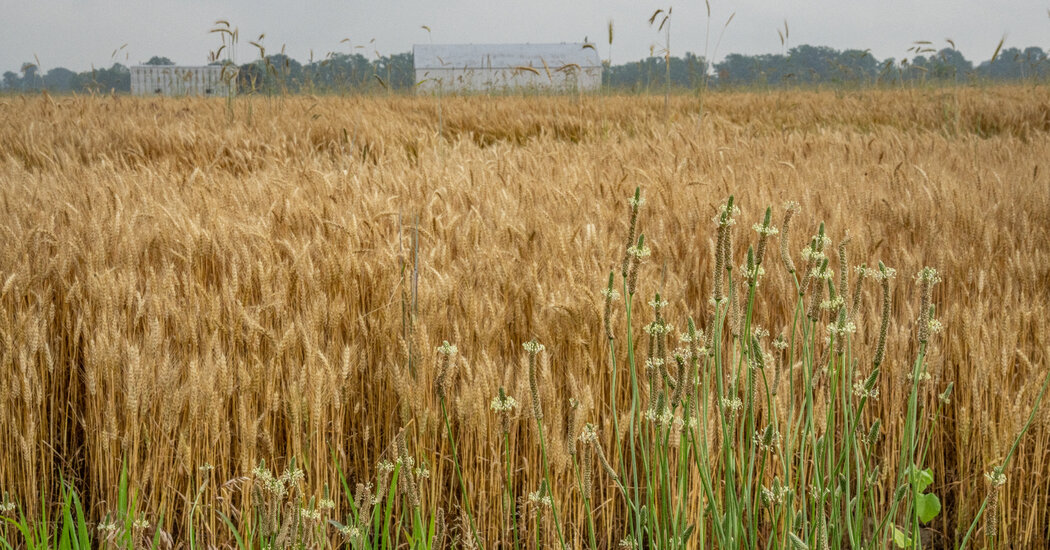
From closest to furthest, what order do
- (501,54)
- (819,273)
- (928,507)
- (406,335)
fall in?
(819,273)
(928,507)
(406,335)
(501,54)

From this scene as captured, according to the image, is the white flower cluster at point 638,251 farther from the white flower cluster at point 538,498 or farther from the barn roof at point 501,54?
the barn roof at point 501,54

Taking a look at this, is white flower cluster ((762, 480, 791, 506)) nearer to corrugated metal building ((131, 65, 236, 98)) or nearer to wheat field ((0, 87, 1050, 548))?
wheat field ((0, 87, 1050, 548))

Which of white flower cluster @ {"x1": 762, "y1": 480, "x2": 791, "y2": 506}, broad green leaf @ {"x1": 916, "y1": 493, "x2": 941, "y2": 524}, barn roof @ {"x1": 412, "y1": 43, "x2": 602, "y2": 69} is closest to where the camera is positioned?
white flower cluster @ {"x1": 762, "y1": 480, "x2": 791, "y2": 506}

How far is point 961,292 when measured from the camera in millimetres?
2092

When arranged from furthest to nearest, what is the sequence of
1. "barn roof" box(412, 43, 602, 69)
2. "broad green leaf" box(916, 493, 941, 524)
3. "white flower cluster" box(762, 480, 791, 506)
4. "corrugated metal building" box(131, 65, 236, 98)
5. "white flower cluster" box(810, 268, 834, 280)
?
"barn roof" box(412, 43, 602, 69) < "corrugated metal building" box(131, 65, 236, 98) < "broad green leaf" box(916, 493, 941, 524) < "white flower cluster" box(762, 480, 791, 506) < "white flower cluster" box(810, 268, 834, 280)

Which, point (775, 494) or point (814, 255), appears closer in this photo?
point (814, 255)

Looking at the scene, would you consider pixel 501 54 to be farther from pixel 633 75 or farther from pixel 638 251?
pixel 638 251

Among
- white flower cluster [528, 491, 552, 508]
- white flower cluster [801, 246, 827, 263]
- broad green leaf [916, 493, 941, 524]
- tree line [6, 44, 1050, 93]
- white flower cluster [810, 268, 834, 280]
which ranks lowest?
broad green leaf [916, 493, 941, 524]

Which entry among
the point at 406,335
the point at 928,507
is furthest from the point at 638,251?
the point at 928,507

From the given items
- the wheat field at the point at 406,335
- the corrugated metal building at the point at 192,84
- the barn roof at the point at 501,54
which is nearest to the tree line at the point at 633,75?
the corrugated metal building at the point at 192,84

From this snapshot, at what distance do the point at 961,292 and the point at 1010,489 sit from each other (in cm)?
76

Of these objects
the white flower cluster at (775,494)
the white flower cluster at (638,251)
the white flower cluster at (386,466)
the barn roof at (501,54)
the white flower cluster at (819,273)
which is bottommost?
the white flower cluster at (775,494)

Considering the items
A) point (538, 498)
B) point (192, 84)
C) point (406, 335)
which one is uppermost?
point (192, 84)

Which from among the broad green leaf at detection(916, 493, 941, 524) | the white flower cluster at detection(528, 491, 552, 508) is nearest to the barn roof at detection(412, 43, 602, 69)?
the broad green leaf at detection(916, 493, 941, 524)
